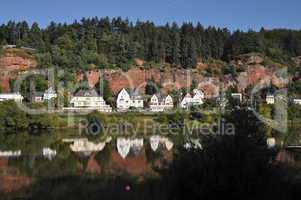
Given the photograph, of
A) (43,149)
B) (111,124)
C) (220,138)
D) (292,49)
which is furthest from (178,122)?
(292,49)

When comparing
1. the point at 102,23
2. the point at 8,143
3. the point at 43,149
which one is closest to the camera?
the point at 43,149

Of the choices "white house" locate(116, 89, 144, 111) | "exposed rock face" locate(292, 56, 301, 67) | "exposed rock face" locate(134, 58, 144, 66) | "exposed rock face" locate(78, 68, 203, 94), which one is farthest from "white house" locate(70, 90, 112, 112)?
"exposed rock face" locate(292, 56, 301, 67)

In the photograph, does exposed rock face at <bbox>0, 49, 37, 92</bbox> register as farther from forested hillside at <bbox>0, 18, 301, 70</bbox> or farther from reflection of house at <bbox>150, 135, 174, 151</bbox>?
reflection of house at <bbox>150, 135, 174, 151</bbox>

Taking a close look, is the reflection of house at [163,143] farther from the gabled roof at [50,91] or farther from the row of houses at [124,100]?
the gabled roof at [50,91]

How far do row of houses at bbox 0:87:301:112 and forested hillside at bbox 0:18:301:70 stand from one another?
11.0 metres

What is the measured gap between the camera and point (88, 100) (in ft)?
269

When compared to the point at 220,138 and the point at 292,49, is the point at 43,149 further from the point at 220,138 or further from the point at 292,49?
the point at 292,49

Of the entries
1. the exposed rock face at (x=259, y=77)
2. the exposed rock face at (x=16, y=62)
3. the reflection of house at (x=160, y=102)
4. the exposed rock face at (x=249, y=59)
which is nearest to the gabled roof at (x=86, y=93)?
the reflection of house at (x=160, y=102)

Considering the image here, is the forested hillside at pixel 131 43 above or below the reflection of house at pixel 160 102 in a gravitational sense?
above

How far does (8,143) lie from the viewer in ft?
138

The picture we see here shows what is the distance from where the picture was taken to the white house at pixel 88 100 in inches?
3178

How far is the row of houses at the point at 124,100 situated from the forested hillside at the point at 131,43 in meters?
11.0

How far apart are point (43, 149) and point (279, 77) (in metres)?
A: 82.1

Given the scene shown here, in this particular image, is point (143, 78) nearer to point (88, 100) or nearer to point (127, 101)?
point (127, 101)
